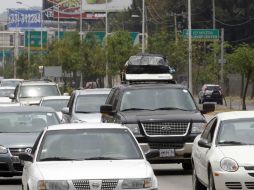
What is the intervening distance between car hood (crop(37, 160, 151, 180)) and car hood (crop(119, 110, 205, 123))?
26.5 feet

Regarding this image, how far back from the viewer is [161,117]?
69.6 ft

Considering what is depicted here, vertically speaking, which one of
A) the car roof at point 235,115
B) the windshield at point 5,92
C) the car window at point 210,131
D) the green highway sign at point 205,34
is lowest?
the windshield at point 5,92

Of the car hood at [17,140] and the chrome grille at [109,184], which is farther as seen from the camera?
the car hood at [17,140]

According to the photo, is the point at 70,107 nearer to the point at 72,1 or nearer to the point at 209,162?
the point at 209,162

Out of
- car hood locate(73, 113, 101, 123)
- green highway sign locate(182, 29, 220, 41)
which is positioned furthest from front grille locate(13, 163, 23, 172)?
green highway sign locate(182, 29, 220, 41)

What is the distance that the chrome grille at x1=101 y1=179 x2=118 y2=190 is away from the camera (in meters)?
12.2

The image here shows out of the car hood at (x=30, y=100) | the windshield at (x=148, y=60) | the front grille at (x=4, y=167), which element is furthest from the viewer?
the car hood at (x=30, y=100)

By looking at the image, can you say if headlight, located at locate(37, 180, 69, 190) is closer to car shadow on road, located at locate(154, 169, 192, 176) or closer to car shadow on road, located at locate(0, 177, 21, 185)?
car shadow on road, located at locate(0, 177, 21, 185)

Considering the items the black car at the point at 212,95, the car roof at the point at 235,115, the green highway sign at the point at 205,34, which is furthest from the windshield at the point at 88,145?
the green highway sign at the point at 205,34

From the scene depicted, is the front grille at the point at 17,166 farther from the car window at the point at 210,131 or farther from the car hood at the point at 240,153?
the car hood at the point at 240,153

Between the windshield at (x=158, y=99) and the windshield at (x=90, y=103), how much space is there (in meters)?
5.44

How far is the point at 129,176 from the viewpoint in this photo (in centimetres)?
1231

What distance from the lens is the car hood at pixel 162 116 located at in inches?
833

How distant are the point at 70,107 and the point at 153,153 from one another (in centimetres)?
1416
